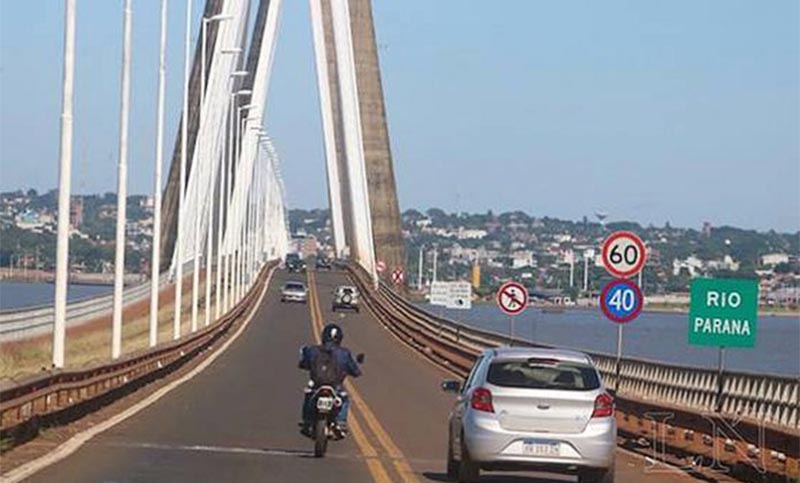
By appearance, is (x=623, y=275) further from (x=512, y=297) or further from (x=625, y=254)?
(x=512, y=297)

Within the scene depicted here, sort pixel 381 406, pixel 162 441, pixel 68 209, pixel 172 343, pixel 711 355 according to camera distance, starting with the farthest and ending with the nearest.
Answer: pixel 711 355 < pixel 172 343 < pixel 381 406 < pixel 68 209 < pixel 162 441

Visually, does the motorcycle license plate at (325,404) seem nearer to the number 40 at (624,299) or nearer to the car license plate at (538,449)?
the car license plate at (538,449)

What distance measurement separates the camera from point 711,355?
84.2m

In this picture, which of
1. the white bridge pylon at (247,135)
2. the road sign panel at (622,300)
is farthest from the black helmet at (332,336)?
the white bridge pylon at (247,135)

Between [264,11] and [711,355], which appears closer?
[711,355]

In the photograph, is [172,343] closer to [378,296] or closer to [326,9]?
[378,296]

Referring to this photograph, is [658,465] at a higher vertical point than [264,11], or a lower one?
lower

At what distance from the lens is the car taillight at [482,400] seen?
2055cm

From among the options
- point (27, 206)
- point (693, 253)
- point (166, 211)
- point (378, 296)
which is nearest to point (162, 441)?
point (693, 253)

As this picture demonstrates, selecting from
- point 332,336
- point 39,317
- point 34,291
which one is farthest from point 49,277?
point 332,336

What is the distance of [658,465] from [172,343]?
A: 25502mm

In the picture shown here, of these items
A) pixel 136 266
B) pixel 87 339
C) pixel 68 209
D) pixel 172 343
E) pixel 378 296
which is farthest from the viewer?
pixel 136 266

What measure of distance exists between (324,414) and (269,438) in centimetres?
396

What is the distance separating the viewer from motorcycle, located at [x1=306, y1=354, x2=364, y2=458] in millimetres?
23922
